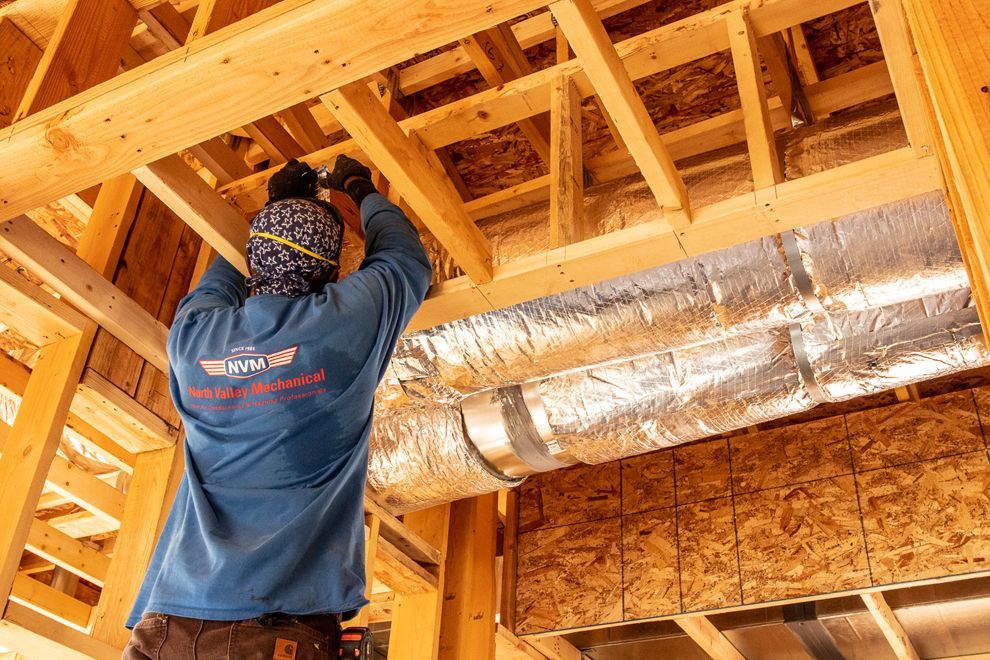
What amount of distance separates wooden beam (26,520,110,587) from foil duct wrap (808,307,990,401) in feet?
10.7

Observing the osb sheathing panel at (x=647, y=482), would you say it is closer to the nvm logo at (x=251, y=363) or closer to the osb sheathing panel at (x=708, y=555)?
the osb sheathing panel at (x=708, y=555)

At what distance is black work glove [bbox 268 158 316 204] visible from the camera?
2.38 metres

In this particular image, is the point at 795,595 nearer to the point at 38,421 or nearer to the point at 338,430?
the point at 338,430

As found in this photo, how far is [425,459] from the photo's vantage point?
376cm

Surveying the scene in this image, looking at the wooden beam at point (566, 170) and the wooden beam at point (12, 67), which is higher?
the wooden beam at point (12, 67)

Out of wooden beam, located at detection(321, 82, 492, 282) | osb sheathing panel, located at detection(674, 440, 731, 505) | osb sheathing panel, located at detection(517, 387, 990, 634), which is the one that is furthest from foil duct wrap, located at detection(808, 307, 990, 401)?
osb sheathing panel, located at detection(674, 440, 731, 505)

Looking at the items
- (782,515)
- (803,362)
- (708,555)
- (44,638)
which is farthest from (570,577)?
(44,638)

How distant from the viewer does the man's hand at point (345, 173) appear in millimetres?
2484

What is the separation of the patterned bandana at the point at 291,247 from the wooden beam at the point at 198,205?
13.5 inches

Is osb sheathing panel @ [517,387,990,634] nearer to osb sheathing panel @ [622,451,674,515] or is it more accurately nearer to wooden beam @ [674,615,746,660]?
osb sheathing panel @ [622,451,674,515]

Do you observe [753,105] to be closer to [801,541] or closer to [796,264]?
[796,264]

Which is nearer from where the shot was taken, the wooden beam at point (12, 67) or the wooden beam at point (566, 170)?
the wooden beam at point (566, 170)

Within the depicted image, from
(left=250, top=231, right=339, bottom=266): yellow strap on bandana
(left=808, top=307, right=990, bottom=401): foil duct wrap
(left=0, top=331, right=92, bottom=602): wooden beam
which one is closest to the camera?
(left=250, top=231, right=339, bottom=266): yellow strap on bandana

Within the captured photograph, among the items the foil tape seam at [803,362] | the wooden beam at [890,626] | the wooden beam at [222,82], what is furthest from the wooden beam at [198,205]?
the wooden beam at [890,626]
